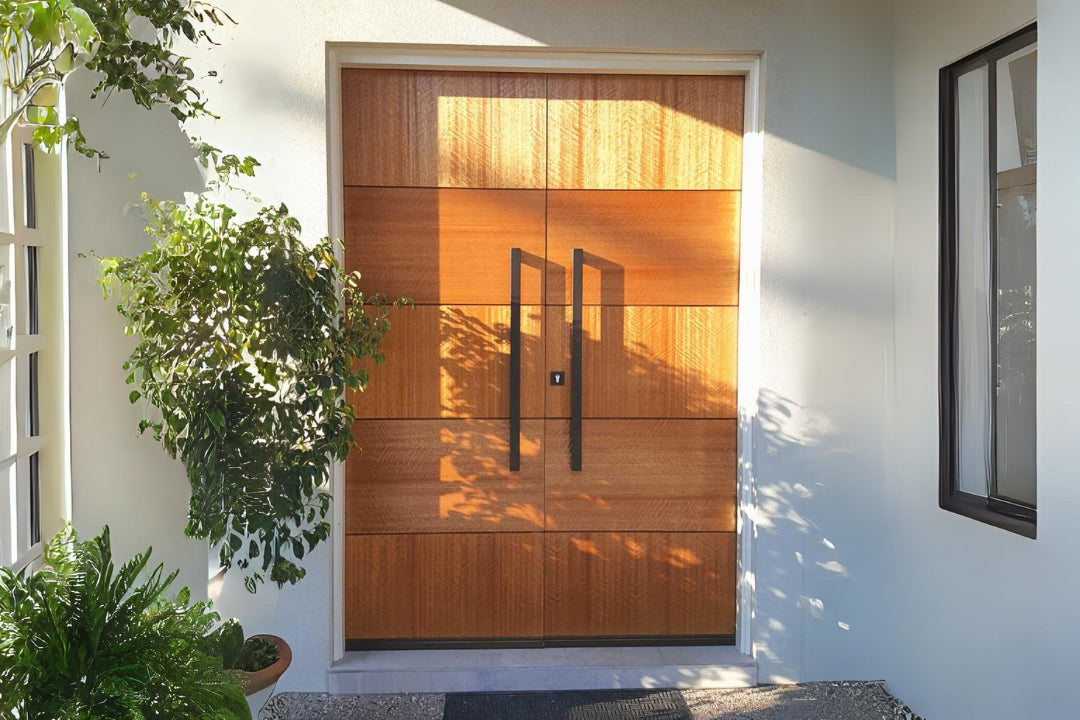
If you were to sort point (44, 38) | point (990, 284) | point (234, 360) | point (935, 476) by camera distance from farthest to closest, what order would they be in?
point (935, 476) < point (990, 284) < point (234, 360) < point (44, 38)

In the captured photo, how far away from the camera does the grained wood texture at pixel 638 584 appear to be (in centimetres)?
330

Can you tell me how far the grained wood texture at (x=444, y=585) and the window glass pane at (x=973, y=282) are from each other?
1.61 meters

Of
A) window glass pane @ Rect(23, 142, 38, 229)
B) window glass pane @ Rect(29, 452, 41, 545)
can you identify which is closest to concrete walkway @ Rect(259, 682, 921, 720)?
window glass pane @ Rect(29, 452, 41, 545)

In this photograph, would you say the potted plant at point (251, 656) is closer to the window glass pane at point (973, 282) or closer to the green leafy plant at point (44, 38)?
the green leafy plant at point (44, 38)

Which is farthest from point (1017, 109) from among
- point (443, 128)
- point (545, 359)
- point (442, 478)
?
point (442, 478)

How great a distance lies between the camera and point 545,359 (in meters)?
3.27

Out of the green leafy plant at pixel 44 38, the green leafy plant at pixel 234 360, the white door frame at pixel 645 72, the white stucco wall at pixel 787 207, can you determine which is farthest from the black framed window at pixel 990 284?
the green leafy plant at pixel 44 38

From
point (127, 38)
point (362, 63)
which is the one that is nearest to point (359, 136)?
point (362, 63)

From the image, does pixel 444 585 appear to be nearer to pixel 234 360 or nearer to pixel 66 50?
pixel 234 360

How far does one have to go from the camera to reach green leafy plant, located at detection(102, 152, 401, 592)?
2357 mm

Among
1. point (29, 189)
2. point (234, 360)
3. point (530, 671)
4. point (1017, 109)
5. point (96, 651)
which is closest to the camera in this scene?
point (96, 651)

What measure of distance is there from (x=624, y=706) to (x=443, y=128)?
7.52 feet

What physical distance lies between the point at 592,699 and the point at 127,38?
8.52 ft

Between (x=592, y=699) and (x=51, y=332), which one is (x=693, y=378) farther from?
(x=51, y=332)
